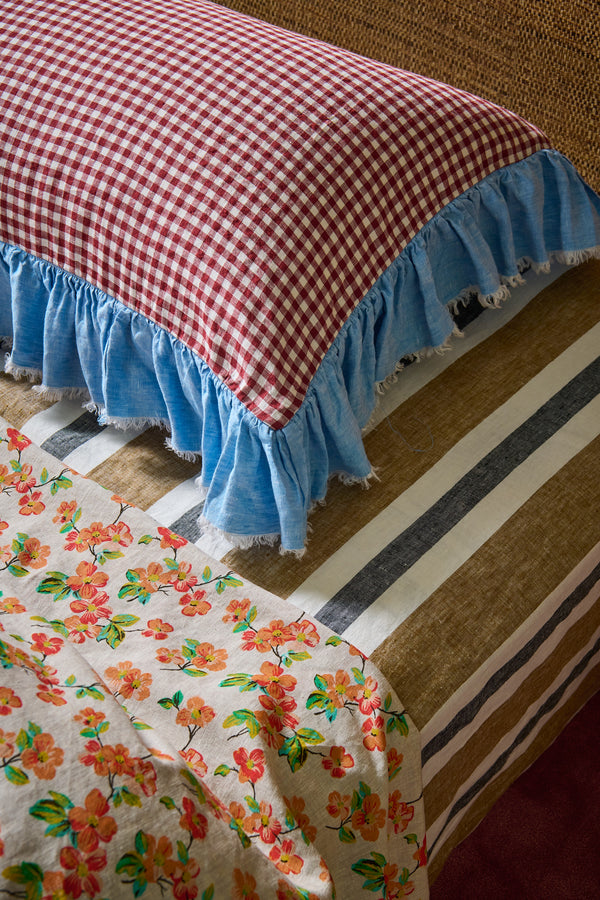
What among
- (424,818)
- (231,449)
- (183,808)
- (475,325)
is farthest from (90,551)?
(475,325)

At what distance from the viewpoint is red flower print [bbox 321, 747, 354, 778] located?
67 centimetres

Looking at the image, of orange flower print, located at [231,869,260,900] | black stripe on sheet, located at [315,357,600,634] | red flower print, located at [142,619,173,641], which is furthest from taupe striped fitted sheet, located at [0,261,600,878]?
orange flower print, located at [231,869,260,900]

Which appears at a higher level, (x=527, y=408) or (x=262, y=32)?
(x=262, y=32)

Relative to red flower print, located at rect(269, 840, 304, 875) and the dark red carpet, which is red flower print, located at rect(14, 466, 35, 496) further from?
the dark red carpet

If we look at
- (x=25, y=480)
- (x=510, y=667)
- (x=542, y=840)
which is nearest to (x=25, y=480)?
(x=25, y=480)

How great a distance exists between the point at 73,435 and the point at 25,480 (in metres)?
0.11

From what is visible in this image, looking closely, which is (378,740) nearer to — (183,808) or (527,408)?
(183,808)

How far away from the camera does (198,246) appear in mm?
771

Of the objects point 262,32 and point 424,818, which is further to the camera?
point 262,32

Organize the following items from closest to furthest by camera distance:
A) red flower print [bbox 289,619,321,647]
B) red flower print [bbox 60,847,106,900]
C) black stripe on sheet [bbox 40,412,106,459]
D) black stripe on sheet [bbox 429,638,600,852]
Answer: red flower print [bbox 60,847,106,900] < red flower print [bbox 289,619,321,647] < black stripe on sheet [bbox 429,638,600,852] < black stripe on sheet [bbox 40,412,106,459]

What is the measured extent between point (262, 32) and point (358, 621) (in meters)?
0.63

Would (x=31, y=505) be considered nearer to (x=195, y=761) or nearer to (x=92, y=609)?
(x=92, y=609)

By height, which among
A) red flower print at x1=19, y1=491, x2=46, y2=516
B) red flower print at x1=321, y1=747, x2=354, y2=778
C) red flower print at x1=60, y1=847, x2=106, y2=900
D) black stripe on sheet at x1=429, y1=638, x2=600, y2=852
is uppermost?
red flower print at x1=60, y1=847, x2=106, y2=900

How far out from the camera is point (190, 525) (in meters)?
0.85
